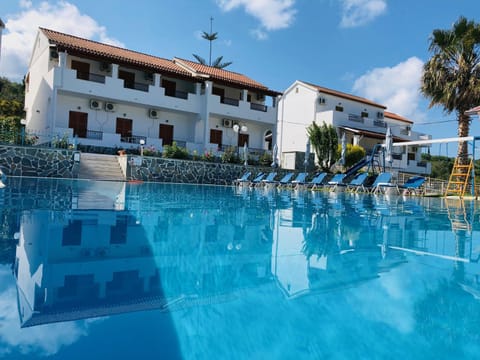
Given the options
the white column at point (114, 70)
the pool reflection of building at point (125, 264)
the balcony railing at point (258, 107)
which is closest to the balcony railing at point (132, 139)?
the white column at point (114, 70)

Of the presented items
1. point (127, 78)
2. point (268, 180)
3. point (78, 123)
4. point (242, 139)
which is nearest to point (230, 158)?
point (268, 180)

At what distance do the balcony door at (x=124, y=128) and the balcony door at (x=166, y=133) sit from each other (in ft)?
6.59

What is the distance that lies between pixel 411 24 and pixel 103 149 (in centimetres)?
1837

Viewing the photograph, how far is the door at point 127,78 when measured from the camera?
22.8 metres

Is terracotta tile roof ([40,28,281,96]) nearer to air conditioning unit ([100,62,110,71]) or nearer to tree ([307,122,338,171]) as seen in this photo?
air conditioning unit ([100,62,110,71])

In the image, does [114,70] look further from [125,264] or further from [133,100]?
[125,264]

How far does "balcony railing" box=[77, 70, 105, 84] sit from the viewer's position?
21000 millimetres

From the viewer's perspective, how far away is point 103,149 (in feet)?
66.3

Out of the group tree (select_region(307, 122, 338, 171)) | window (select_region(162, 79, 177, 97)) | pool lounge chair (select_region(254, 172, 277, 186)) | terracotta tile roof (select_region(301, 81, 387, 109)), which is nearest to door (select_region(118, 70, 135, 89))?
window (select_region(162, 79, 177, 97))

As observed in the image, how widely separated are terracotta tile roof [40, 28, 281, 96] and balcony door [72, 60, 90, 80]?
97 cm

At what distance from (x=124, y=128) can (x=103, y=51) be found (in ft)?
14.9

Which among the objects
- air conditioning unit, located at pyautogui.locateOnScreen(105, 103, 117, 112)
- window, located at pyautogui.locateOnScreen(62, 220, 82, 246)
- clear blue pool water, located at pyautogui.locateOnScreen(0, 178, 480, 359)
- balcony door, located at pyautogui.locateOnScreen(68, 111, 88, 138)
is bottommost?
clear blue pool water, located at pyautogui.locateOnScreen(0, 178, 480, 359)

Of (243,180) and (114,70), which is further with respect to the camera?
(114,70)

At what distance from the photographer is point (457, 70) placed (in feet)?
64.1
